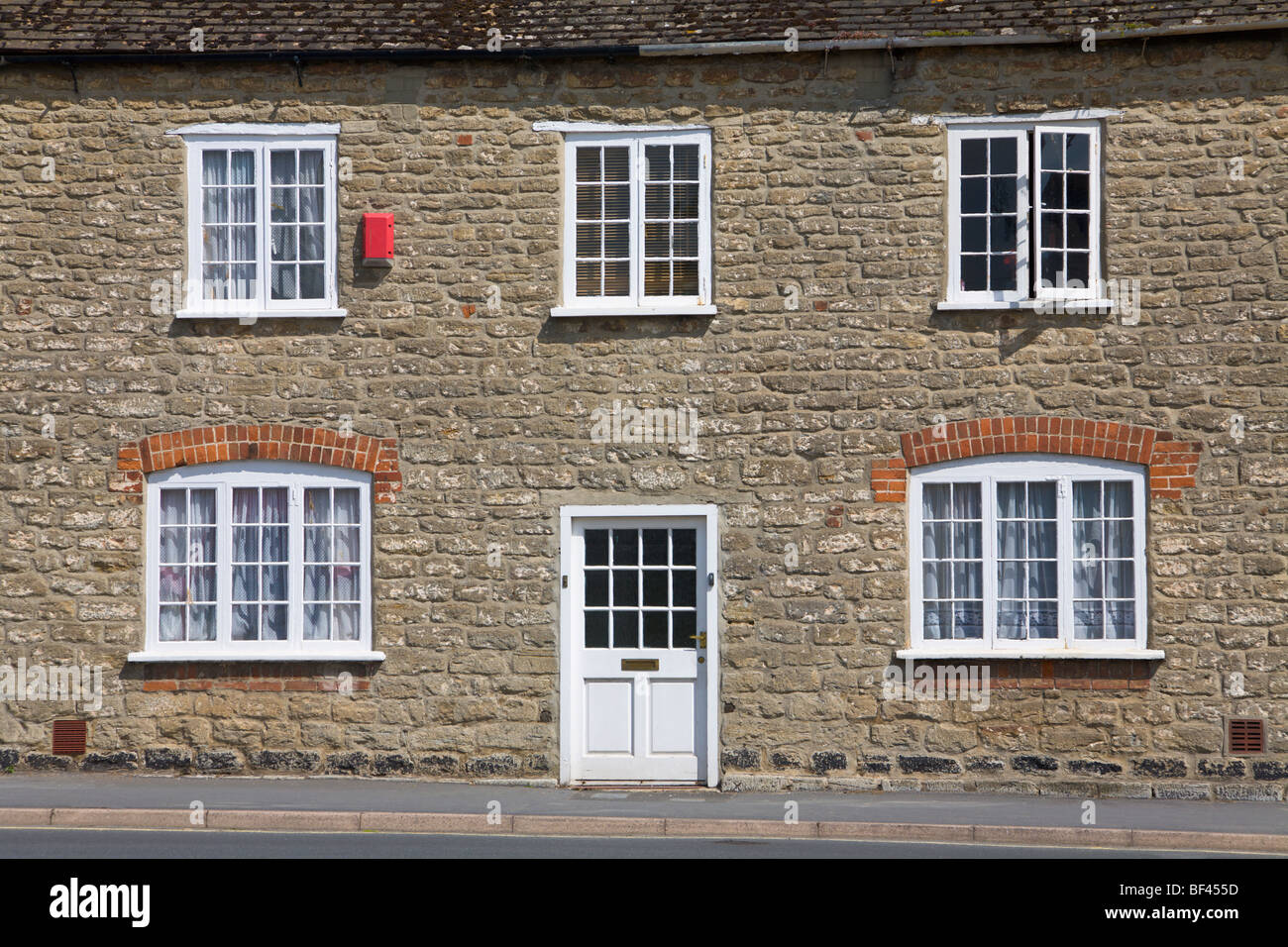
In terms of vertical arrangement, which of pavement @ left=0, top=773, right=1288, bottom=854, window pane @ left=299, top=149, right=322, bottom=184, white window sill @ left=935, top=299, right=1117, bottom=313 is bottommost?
pavement @ left=0, top=773, right=1288, bottom=854

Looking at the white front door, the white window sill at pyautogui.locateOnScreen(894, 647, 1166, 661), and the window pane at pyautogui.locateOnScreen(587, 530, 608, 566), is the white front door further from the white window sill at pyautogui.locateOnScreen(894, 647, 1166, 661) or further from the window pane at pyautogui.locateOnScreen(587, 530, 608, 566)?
the white window sill at pyautogui.locateOnScreen(894, 647, 1166, 661)

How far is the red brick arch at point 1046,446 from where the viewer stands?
559 inches

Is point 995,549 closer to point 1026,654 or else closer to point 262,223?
point 1026,654

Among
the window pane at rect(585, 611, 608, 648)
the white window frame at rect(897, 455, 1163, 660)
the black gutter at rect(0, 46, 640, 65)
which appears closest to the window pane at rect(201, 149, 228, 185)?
the black gutter at rect(0, 46, 640, 65)

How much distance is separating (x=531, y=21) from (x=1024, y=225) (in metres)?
4.61

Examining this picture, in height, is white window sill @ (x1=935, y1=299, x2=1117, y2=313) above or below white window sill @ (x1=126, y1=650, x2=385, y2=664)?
above

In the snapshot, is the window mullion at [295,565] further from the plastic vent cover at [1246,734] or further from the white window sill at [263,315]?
the plastic vent cover at [1246,734]

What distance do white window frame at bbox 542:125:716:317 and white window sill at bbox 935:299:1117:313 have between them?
2.07 metres

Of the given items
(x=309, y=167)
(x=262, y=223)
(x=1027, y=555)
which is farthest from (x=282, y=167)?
(x=1027, y=555)

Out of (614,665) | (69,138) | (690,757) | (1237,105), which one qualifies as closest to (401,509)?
(614,665)

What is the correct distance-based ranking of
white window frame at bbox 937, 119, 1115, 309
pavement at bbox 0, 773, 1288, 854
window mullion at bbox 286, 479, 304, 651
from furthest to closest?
window mullion at bbox 286, 479, 304, 651 < white window frame at bbox 937, 119, 1115, 309 < pavement at bbox 0, 773, 1288, 854

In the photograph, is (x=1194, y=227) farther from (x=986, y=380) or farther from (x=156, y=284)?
(x=156, y=284)

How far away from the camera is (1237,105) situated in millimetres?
14180

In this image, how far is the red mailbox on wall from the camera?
14539 mm
